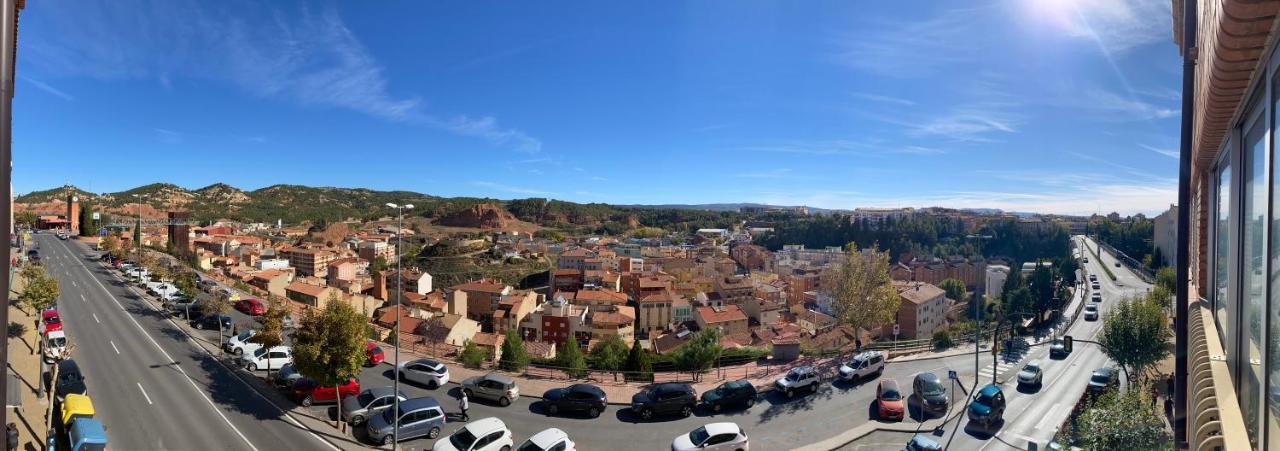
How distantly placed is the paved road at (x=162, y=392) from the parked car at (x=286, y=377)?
2.15 ft

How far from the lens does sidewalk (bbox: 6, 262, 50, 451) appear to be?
1091 centimetres

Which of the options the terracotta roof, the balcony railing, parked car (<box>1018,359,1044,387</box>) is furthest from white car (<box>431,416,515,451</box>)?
the terracotta roof

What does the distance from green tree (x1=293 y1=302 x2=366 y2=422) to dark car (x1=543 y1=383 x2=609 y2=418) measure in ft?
15.6

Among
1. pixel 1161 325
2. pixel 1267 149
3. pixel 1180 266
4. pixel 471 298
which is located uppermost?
pixel 1267 149

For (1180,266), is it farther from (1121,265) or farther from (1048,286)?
(1121,265)

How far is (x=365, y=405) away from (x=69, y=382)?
7991 mm

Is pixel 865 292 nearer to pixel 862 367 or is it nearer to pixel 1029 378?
pixel 862 367

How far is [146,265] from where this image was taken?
35.5 m

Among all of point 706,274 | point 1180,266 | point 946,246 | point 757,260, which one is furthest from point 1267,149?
point 946,246

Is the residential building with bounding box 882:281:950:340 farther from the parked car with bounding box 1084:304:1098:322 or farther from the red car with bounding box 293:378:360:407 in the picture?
the red car with bounding box 293:378:360:407

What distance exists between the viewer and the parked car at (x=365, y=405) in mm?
12414

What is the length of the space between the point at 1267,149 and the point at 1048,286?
5509cm

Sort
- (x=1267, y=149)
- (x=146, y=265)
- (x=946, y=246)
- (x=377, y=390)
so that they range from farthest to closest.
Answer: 1. (x=946, y=246)
2. (x=146, y=265)
3. (x=377, y=390)
4. (x=1267, y=149)

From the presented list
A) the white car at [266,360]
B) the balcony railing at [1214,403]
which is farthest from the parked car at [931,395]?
the white car at [266,360]
